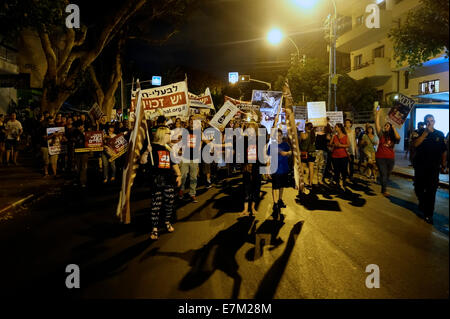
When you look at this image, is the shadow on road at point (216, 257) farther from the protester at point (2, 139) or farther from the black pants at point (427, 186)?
the protester at point (2, 139)

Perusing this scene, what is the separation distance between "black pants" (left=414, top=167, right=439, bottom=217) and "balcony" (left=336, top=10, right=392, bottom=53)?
2520 cm

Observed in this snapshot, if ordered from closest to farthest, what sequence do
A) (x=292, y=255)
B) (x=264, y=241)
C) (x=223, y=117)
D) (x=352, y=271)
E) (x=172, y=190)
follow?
(x=352, y=271) → (x=292, y=255) → (x=264, y=241) → (x=172, y=190) → (x=223, y=117)

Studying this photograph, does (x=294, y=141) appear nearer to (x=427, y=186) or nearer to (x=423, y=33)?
(x=427, y=186)

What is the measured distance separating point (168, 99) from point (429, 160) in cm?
633

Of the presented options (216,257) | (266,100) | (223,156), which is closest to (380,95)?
(266,100)

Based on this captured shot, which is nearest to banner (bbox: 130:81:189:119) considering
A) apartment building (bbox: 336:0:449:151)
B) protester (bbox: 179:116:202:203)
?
protester (bbox: 179:116:202:203)

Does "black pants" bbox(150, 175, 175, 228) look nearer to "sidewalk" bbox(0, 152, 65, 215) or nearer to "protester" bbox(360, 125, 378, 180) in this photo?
"sidewalk" bbox(0, 152, 65, 215)

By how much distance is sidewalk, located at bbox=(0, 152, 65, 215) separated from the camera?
877cm

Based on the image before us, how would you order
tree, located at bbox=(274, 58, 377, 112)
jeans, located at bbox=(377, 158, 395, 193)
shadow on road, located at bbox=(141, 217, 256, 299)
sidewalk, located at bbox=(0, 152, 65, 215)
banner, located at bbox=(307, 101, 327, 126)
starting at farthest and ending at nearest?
1. tree, located at bbox=(274, 58, 377, 112)
2. banner, located at bbox=(307, 101, 327, 126)
3. jeans, located at bbox=(377, 158, 395, 193)
4. sidewalk, located at bbox=(0, 152, 65, 215)
5. shadow on road, located at bbox=(141, 217, 256, 299)

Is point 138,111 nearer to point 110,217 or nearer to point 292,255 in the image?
point 110,217

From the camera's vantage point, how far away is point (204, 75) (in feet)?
374
